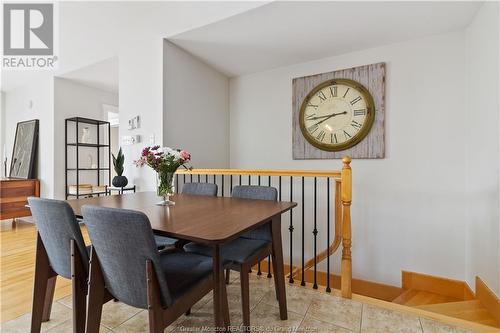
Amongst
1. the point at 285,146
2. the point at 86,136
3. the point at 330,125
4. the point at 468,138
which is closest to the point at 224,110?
the point at 285,146

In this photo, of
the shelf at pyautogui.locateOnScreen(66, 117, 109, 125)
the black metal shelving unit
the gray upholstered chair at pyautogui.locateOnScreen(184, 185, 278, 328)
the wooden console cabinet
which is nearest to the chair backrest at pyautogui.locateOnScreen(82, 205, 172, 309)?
the gray upholstered chair at pyautogui.locateOnScreen(184, 185, 278, 328)

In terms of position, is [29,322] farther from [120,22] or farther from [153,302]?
[120,22]

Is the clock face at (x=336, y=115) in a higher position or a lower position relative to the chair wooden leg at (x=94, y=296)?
higher

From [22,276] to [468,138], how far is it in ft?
14.7

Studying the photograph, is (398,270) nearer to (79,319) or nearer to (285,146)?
(285,146)

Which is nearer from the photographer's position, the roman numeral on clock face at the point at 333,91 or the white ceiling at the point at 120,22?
the white ceiling at the point at 120,22

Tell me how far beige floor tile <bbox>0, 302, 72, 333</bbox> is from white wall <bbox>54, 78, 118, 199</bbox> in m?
2.86

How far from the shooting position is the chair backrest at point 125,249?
0.96 metres

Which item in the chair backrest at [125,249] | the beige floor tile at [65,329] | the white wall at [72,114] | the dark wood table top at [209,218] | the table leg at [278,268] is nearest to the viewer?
the chair backrest at [125,249]

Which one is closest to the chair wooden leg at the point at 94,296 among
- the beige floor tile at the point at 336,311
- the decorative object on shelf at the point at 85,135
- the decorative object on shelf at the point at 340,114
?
the beige floor tile at the point at 336,311

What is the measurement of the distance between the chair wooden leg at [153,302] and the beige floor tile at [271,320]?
0.83 m

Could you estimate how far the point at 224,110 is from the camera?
390 centimetres

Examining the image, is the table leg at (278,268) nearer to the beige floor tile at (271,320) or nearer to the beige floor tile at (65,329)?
the beige floor tile at (271,320)

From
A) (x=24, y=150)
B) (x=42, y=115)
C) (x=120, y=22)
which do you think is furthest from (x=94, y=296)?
(x=24, y=150)
